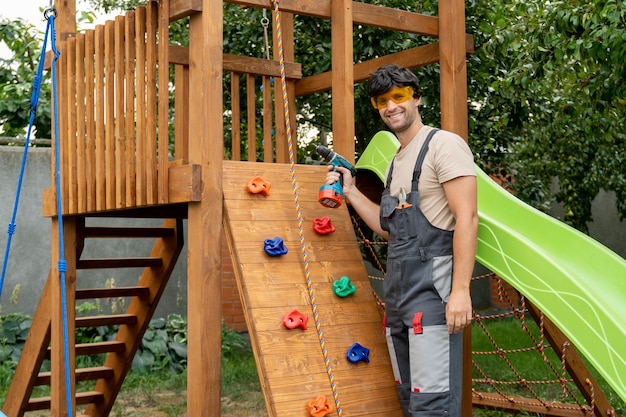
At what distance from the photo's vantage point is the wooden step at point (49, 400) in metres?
5.73

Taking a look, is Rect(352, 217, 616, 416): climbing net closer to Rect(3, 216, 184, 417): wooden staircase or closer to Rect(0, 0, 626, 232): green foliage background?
Rect(0, 0, 626, 232): green foliage background

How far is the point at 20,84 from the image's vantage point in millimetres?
10398

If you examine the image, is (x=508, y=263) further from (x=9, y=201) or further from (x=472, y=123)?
(x=9, y=201)

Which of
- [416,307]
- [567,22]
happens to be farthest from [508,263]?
[567,22]

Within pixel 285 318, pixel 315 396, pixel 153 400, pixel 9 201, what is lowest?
pixel 153 400

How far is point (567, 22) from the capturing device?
484 centimetres

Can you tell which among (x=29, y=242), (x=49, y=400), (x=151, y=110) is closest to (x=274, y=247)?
(x=151, y=110)

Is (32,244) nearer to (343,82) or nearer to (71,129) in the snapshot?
(71,129)

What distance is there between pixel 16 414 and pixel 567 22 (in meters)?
4.40

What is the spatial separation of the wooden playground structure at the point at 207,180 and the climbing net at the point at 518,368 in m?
0.47

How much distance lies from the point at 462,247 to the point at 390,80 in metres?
0.83

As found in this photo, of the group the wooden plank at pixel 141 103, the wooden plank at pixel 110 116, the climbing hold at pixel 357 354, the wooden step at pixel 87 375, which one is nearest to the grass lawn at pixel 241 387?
the wooden step at pixel 87 375

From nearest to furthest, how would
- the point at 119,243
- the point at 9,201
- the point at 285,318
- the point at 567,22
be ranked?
1. the point at 285,318
2. the point at 567,22
3. the point at 9,201
4. the point at 119,243

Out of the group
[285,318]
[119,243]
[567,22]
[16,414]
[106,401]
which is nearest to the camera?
[285,318]
